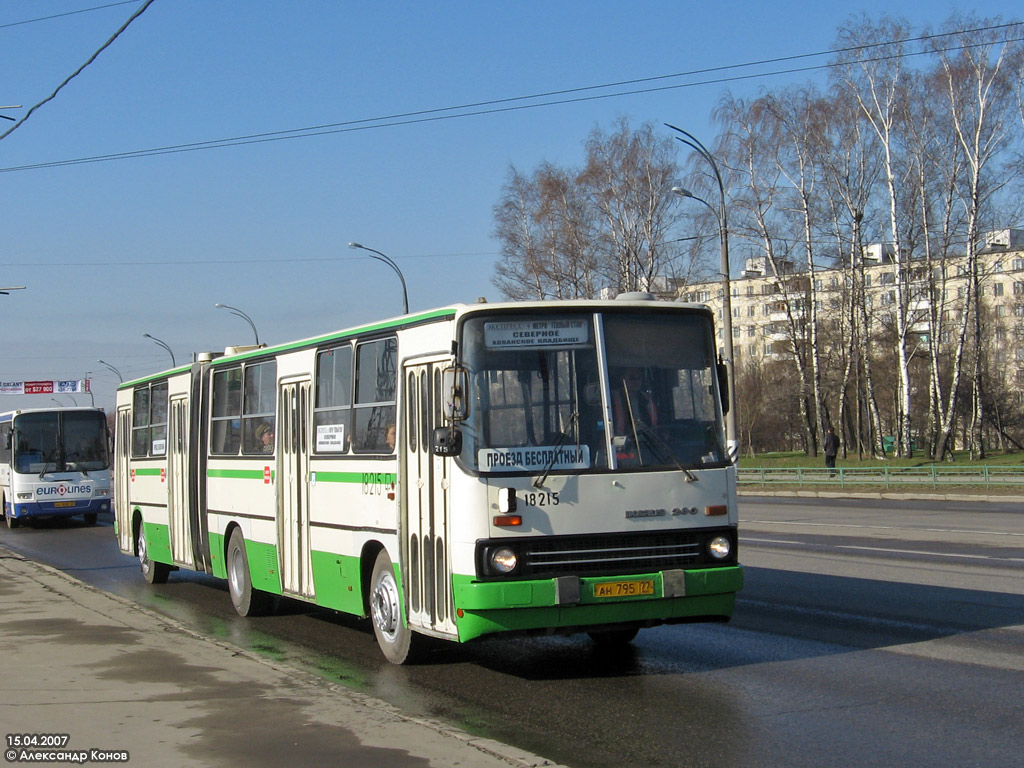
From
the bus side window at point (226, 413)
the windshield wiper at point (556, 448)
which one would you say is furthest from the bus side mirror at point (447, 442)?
the bus side window at point (226, 413)

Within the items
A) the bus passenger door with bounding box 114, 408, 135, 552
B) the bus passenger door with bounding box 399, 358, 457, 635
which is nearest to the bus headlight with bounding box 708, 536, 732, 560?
the bus passenger door with bounding box 399, 358, 457, 635

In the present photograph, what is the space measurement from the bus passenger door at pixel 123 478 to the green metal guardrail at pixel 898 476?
22357 millimetres

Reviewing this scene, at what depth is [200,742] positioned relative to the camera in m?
6.60

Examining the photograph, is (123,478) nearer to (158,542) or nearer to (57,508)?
(158,542)

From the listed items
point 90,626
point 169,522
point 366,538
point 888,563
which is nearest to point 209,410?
point 169,522

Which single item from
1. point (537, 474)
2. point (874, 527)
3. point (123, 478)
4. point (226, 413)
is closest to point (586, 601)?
point (537, 474)

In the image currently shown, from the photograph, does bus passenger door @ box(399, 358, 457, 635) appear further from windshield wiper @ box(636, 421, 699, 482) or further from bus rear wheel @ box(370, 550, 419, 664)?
windshield wiper @ box(636, 421, 699, 482)

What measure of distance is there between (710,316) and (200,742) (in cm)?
504

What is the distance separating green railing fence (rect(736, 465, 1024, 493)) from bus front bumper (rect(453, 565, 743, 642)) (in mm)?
25893

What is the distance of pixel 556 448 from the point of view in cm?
859

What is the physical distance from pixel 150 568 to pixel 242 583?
4358mm

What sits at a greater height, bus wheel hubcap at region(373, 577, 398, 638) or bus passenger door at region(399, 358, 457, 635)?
bus passenger door at region(399, 358, 457, 635)

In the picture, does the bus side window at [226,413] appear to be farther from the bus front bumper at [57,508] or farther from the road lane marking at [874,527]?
the bus front bumper at [57,508]

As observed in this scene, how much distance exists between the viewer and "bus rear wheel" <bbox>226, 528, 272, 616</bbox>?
13.1m
